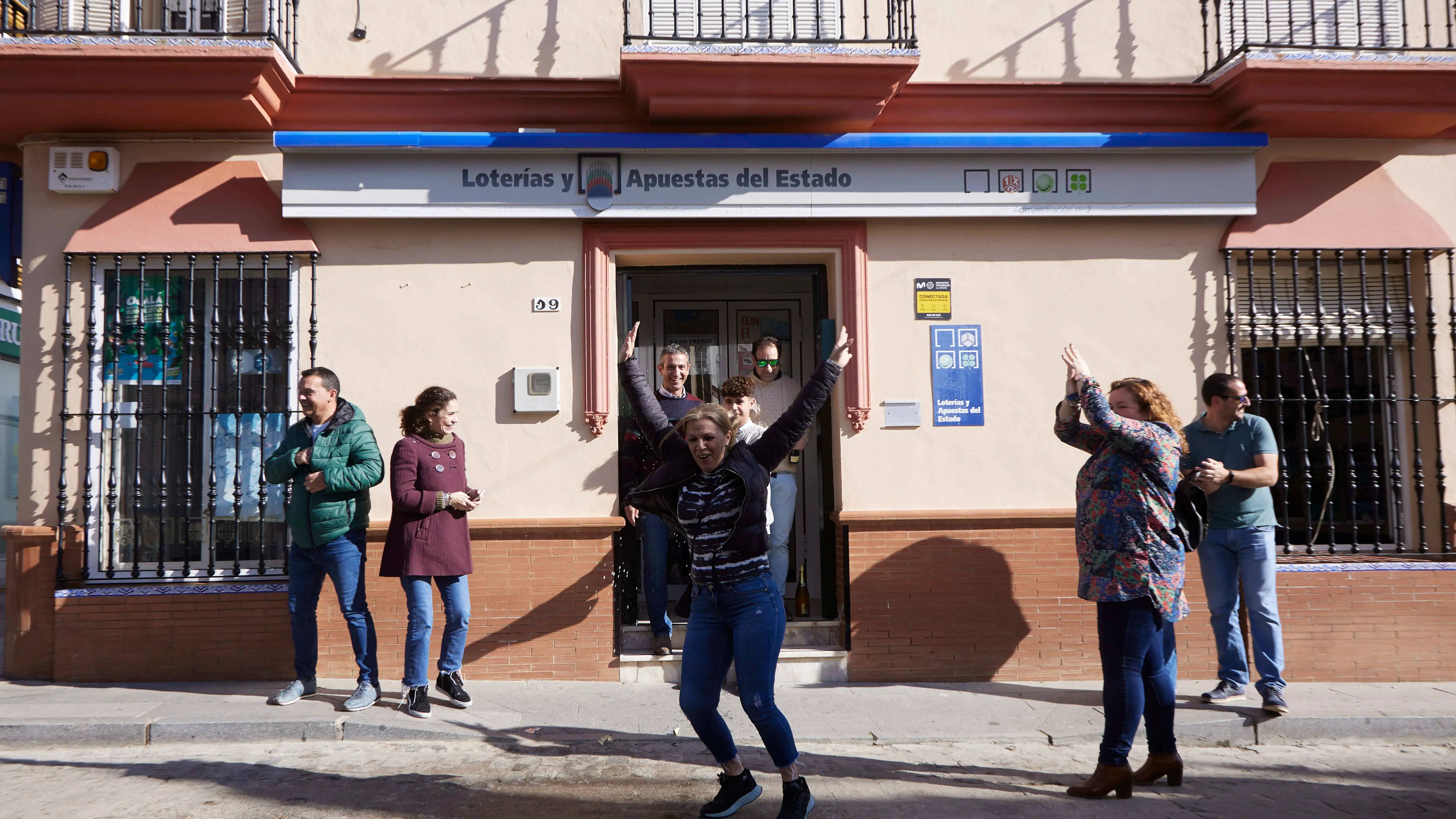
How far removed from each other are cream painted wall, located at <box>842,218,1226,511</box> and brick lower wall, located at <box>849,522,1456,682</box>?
317 millimetres

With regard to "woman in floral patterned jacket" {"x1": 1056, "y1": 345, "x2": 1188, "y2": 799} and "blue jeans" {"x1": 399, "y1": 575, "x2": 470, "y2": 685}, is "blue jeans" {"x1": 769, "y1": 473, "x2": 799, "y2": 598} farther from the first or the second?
"woman in floral patterned jacket" {"x1": 1056, "y1": 345, "x2": 1188, "y2": 799}

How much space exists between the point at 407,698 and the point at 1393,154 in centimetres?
746

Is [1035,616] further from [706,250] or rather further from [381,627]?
[381,627]

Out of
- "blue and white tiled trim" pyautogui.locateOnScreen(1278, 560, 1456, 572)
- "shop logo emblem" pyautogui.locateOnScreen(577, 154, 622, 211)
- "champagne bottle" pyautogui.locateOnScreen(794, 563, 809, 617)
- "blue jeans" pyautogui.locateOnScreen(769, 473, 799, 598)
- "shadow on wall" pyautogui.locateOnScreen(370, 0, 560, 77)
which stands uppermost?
"shadow on wall" pyautogui.locateOnScreen(370, 0, 560, 77)

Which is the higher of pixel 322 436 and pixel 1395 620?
pixel 322 436

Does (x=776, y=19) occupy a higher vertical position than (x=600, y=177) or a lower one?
higher

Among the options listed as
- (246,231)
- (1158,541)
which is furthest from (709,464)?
(246,231)

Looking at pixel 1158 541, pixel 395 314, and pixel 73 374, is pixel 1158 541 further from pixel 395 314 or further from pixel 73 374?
pixel 73 374

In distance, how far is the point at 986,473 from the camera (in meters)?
6.67

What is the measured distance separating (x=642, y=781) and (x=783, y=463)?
7.70 ft

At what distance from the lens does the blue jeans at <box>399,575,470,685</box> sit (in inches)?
216

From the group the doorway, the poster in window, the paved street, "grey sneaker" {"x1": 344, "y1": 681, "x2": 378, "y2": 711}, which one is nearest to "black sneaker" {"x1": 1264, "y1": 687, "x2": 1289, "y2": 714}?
the paved street

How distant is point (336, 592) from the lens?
5.75m

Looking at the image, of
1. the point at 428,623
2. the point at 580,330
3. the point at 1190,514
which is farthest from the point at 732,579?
the point at 580,330
